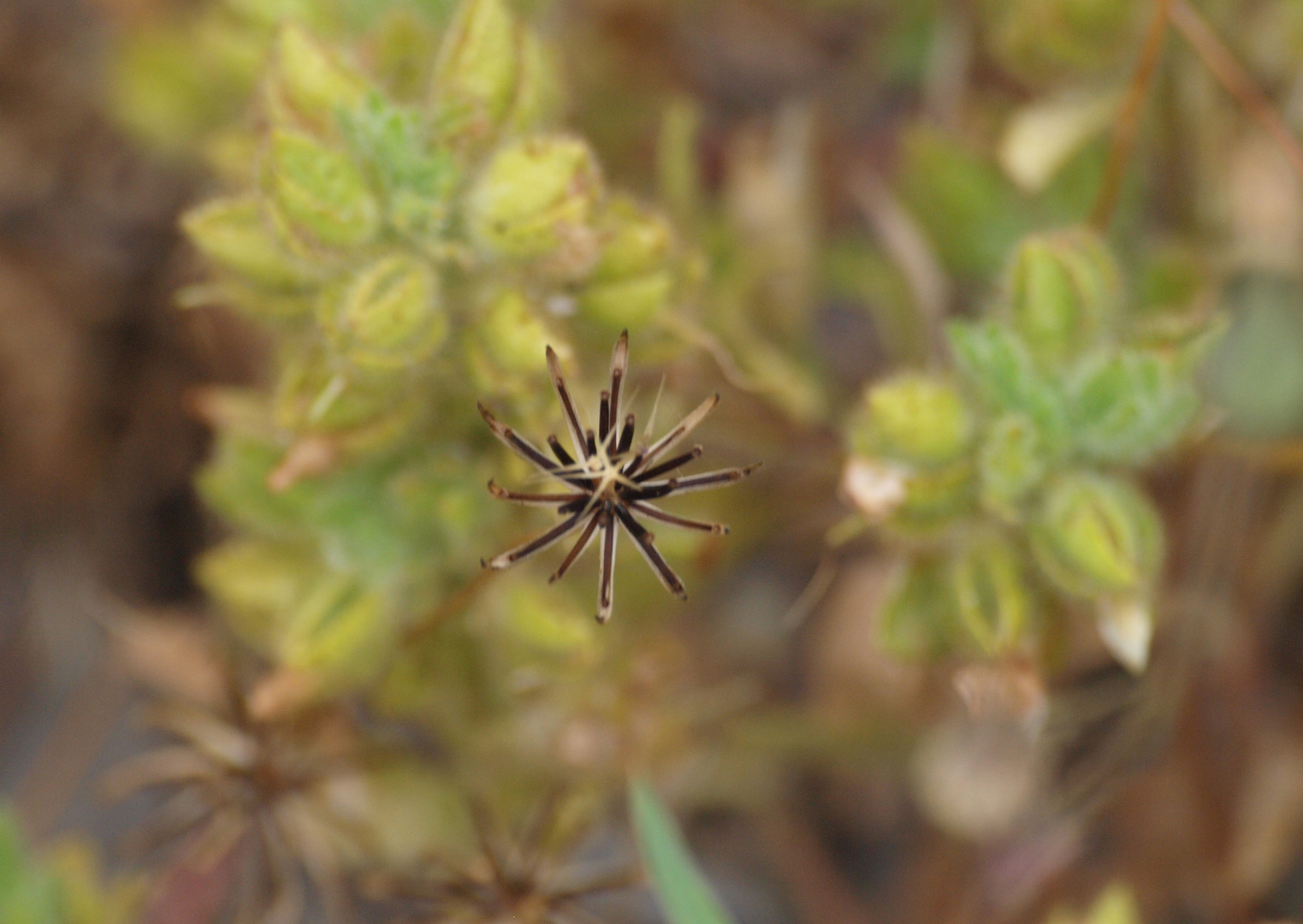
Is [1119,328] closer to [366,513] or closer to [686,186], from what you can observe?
[686,186]

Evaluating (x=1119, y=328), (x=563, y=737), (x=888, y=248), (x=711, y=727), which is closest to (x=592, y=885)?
(x=563, y=737)

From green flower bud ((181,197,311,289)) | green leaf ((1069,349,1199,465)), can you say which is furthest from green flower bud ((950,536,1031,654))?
green flower bud ((181,197,311,289))

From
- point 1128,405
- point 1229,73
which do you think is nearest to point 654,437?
point 1128,405

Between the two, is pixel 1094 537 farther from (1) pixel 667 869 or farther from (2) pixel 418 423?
(2) pixel 418 423

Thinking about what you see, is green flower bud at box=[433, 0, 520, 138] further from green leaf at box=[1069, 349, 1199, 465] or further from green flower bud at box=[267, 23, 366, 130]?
green leaf at box=[1069, 349, 1199, 465]

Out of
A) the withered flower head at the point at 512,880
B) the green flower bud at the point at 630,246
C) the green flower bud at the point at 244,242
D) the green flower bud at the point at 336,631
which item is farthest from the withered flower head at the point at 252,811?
the green flower bud at the point at 630,246
